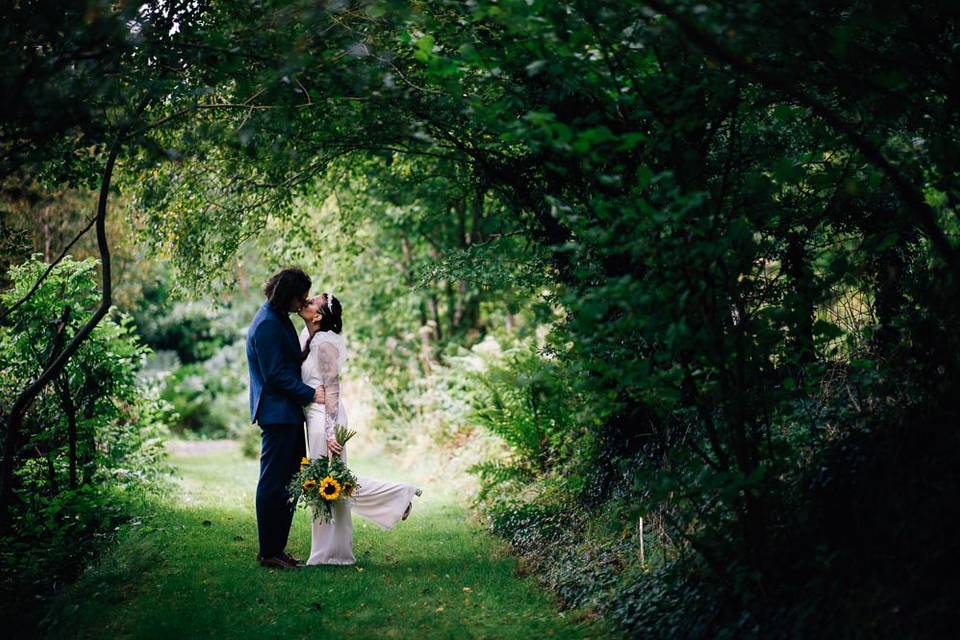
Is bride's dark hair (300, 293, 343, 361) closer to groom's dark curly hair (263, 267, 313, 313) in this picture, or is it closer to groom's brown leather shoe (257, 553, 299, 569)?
groom's dark curly hair (263, 267, 313, 313)

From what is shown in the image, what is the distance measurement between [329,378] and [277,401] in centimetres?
48

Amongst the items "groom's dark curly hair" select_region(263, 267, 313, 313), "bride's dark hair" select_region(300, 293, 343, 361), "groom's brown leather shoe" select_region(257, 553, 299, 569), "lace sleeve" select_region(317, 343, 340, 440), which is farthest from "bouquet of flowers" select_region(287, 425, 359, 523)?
"groom's dark curly hair" select_region(263, 267, 313, 313)

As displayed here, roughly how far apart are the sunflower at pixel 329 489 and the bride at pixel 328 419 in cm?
14

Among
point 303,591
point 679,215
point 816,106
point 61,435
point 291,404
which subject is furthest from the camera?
point 61,435

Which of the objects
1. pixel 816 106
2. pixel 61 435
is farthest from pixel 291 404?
pixel 816 106

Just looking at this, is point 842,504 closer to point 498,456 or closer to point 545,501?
point 545,501

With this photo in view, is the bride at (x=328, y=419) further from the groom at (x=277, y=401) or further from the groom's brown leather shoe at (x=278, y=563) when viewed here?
the groom's brown leather shoe at (x=278, y=563)

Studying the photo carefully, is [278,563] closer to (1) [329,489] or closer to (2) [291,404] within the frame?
(1) [329,489]

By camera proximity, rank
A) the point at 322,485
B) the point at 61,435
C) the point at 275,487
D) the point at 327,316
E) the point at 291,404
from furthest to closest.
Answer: the point at 61,435, the point at 327,316, the point at 291,404, the point at 275,487, the point at 322,485

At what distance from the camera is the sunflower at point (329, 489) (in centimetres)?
706

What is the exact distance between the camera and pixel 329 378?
7.38 metres

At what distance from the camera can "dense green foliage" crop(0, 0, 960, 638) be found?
14.2 ft

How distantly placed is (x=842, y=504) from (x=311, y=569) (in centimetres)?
429

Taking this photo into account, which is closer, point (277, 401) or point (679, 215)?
point (679, 215)
